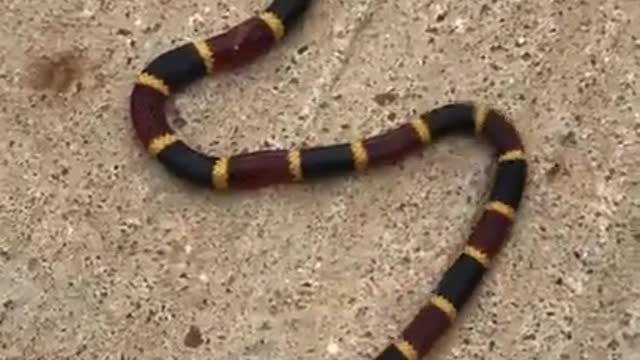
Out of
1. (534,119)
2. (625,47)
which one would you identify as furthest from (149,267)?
(625,47)

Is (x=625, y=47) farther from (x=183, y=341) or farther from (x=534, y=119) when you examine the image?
(x=183, y=341)

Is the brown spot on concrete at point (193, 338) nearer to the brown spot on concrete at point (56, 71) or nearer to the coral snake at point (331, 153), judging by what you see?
the coral snake at point (331, 153)

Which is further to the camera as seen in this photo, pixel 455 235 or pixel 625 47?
pixel 625 47

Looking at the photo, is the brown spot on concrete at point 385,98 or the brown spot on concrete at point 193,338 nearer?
the brown spot on concrete at point 193,338

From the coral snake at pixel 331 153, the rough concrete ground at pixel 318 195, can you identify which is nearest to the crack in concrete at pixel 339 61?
the rough concrete ground at pixel 318 195

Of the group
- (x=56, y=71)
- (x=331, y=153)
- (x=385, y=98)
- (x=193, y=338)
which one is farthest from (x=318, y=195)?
(x=56, y=71)

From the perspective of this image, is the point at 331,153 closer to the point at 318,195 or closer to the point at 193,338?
the point at 318,195
